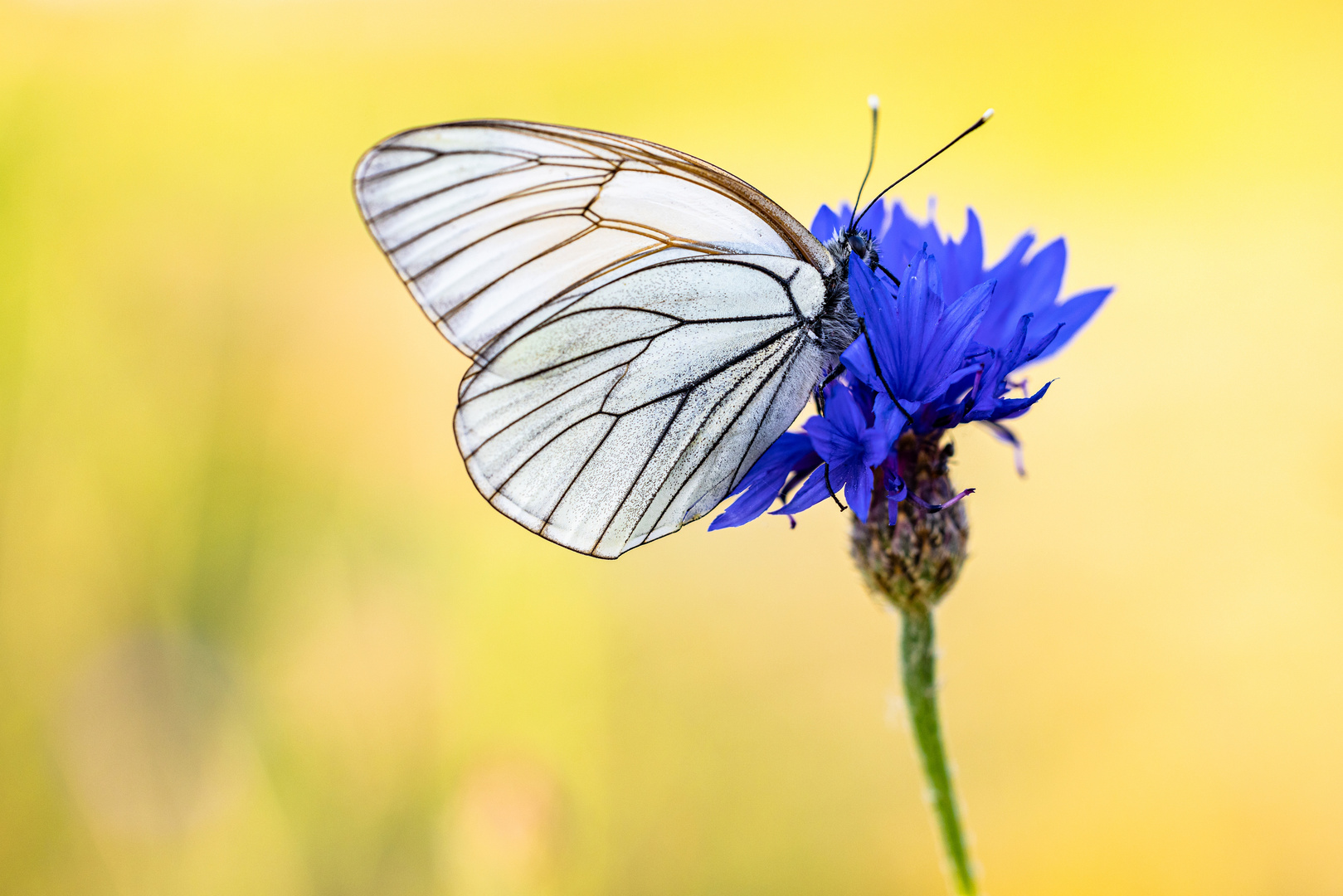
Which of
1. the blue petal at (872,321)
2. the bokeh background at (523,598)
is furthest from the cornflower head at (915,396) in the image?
the bokeh background at (523,598)

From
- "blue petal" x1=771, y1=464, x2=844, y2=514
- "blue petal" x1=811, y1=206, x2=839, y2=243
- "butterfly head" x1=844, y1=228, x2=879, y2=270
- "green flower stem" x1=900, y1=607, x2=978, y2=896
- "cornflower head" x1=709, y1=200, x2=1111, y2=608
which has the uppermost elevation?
"blue petal" x1=811, y1=206, x2=839, y2=243

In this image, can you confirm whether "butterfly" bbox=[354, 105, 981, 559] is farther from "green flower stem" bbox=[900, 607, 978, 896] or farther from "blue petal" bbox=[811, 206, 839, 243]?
"green flower stem" bbox=[900, 607, 978, 896]

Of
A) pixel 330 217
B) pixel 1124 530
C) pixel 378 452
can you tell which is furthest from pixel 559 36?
pixel 1124 530

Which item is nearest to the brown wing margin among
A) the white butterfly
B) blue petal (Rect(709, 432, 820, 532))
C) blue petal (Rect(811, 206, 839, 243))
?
the white butterfly

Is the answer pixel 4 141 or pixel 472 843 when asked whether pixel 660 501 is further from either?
pixel 4 141

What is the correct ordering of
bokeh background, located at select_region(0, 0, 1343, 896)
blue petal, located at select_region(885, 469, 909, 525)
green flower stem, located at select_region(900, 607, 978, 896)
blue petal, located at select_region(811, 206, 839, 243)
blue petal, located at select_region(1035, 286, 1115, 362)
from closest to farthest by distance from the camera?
1. green flower stem, located at select_region(900, 607, 978, 896)
2. blue petal, located at select_region(885, 469, 909, 525)
3. blue petal, located at select_region(1035, 286, 1115, 362)
4. blue petal, located at select_region(811, 206, 839, 243)
5. bokeh background, located at select_region(0, 0, 1343, 896)

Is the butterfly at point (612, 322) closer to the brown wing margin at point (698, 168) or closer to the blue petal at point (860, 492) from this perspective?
the brown wing margin at point (698, 168)
